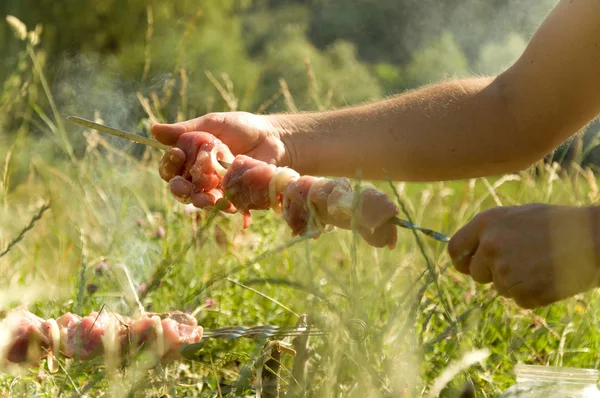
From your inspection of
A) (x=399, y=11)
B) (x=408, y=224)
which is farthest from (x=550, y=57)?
(x=399, y=11)

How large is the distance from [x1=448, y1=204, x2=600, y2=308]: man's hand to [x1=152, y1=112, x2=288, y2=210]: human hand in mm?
965

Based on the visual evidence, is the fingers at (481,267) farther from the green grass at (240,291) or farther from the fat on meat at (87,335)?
the fat on meat at (87,335)

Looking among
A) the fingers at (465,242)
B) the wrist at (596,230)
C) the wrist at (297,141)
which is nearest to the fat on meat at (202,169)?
the wrist at (297,141)

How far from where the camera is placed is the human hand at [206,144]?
2426mm

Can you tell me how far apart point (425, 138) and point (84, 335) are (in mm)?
1367

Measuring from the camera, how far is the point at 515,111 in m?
2.69

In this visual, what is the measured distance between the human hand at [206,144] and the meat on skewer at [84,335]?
1.78 ft

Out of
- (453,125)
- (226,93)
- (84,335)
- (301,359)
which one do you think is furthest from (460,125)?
(226,93)

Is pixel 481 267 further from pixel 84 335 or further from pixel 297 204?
pixel 84 335

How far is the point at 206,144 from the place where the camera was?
245 cm

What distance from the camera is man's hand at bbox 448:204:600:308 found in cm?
160

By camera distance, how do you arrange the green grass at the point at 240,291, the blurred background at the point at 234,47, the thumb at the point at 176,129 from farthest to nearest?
the blurred background at the point at 234,47
the thumb at the point at 176,129
the green grass at the point at 240,291

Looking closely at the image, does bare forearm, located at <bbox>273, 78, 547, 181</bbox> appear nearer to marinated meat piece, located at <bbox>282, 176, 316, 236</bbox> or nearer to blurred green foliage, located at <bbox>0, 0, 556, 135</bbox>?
marinated meat piece, located at <bbox>282, 176, 316, 236</bbox>

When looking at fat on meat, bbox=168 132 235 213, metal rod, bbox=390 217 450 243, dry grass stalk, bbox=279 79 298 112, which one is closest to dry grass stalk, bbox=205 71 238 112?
dry grass stalk, bbox=279 79 298 112
